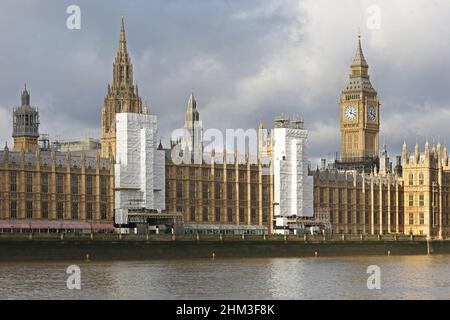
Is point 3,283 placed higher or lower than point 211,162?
lower

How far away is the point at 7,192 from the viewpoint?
522 feet

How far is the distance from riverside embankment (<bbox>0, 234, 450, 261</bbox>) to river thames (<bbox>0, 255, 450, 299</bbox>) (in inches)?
193

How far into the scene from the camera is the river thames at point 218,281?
94938mm

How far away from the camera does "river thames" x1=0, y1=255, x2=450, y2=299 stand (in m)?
94.9

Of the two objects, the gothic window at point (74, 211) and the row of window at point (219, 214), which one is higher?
the gothic window at point (74, 211)

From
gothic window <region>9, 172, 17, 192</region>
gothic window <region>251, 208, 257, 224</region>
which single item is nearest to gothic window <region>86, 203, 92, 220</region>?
gothic window <region>9, 172, 17, 192</region>

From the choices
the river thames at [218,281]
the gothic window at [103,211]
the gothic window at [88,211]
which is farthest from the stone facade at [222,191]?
the river thames at [218,281]

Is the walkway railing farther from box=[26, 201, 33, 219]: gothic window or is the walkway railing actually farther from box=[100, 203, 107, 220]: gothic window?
box=[100, 203, 107, 220]: gothic window

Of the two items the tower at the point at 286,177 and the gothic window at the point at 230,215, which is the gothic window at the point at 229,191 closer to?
the gothic window at the point at 230,215

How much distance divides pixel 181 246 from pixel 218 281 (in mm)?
52282

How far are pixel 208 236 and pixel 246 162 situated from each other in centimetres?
2928

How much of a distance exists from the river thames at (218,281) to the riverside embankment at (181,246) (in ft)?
Answer: 16.0
